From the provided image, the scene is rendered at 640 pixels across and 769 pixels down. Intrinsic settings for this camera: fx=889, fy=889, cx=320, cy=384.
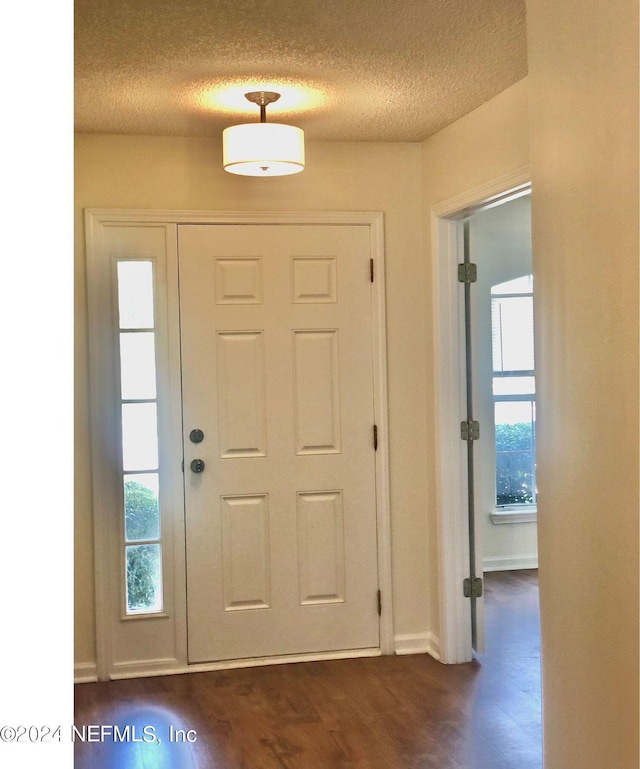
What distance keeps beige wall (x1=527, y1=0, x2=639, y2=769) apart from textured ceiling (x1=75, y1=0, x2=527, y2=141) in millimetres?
597

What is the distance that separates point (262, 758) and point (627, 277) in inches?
86.7

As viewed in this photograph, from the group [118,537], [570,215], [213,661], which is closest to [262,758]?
[213,661]

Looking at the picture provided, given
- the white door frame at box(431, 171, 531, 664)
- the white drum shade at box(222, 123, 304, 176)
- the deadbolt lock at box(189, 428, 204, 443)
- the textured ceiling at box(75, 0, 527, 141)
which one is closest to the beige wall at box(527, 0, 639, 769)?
the textured ceiling at box(75, 0, 527, 141)

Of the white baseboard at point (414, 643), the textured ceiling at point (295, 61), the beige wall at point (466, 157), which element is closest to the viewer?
the textured ceiling at point (295, 61)

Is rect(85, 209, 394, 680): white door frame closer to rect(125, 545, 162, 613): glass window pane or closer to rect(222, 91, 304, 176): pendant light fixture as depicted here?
rect(125, 545, 162, 613): glass window pane

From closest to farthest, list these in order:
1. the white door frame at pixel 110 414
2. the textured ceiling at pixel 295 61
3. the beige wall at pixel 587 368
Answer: the beige wall at pixel 587 368 < the textured ceiling at pixel 295 61 < the white door frame at pixel 110 414

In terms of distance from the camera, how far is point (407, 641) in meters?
4.31

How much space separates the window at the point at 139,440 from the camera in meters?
4.04

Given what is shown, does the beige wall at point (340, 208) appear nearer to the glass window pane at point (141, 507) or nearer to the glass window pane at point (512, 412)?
the glass window pane at point (141, 507)

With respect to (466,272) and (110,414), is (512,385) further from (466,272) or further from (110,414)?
(110,414)

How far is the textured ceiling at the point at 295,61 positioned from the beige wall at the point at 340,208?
0.14 metres

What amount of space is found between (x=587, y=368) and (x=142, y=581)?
270 cm

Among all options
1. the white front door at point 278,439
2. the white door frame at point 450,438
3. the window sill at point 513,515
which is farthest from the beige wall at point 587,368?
the window sill at point 513,515
